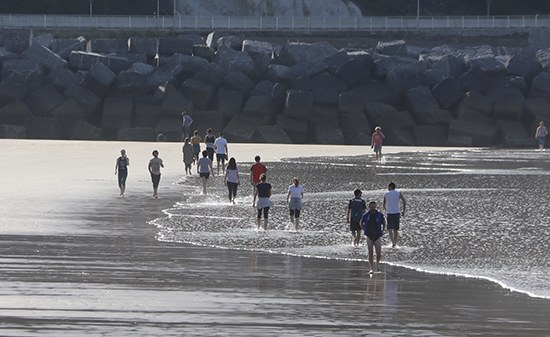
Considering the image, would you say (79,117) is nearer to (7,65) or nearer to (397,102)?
(7,65)

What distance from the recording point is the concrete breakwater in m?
67.0

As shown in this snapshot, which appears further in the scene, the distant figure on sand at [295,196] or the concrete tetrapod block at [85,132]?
the concrete tetrapod block at [85,132]

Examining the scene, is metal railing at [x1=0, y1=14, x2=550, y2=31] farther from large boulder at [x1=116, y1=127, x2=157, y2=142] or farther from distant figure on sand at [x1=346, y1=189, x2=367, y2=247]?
distant figure on sand at [x1=346, y1=189, x2=367, y2=247]

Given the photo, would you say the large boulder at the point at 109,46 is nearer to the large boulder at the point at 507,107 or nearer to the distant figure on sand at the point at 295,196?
the large boulder at the point at 507,107

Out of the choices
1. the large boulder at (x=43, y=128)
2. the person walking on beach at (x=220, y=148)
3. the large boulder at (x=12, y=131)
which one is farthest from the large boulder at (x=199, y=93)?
the person walking on beach at (x=220, y=148)

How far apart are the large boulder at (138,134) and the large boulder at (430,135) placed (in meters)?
12.7

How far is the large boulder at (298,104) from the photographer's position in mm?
67000

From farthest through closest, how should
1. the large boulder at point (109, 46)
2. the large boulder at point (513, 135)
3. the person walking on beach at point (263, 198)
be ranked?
the large boulder at point (109, 46) < the large boulder at point (513, 135) < the person walking on beach at point (263, 198)

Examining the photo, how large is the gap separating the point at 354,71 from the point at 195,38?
16248mm

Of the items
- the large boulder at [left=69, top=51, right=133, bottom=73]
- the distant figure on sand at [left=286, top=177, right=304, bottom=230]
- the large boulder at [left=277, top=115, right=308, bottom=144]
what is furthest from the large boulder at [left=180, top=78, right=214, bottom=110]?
the distant figure on sand at [left=286, top=177, right=304, bottom=230]

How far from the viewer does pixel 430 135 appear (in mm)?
67750

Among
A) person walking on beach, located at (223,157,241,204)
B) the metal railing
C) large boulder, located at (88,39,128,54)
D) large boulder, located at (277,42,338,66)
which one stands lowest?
person walking on beach, located at (223,157,241,204)

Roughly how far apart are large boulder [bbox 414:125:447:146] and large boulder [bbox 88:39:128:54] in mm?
20396

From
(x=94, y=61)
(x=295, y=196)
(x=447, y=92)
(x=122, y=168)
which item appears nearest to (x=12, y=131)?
(x=94, y=61)
